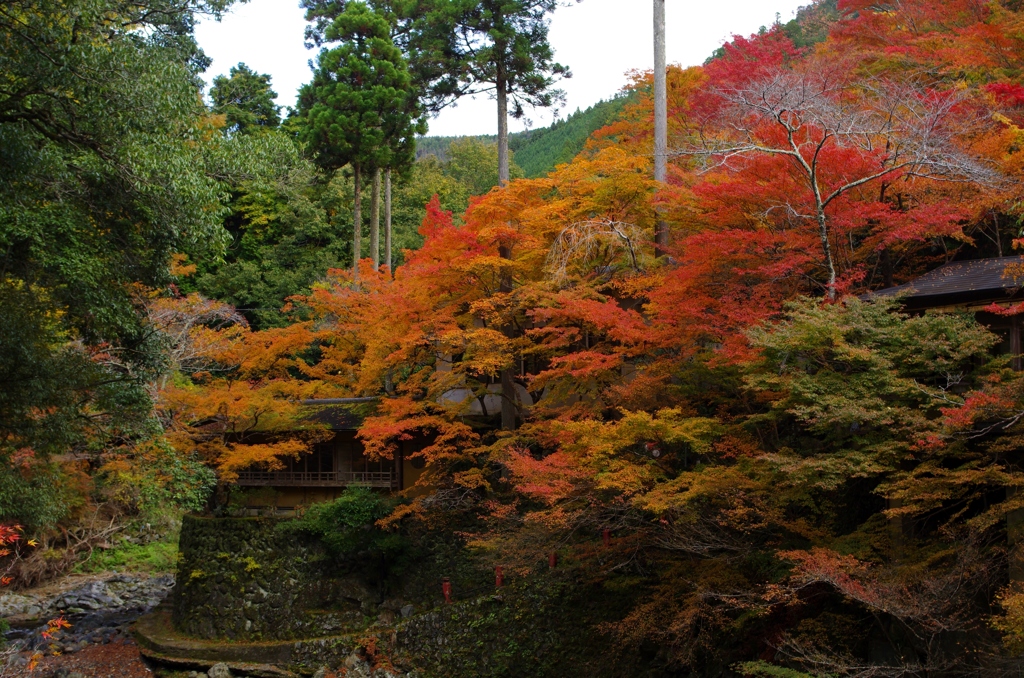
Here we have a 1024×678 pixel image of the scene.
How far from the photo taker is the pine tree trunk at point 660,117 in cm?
→ 1823

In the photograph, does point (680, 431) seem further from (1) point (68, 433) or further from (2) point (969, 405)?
(1) point (68, 433)

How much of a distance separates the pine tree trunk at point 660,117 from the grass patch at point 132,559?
17319 mm

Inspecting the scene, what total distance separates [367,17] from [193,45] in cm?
1643

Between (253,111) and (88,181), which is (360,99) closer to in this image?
(253,111)

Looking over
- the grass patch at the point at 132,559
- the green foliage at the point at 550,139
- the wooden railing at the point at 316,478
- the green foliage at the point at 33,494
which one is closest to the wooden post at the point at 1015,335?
the green foliage at the point at 33,494

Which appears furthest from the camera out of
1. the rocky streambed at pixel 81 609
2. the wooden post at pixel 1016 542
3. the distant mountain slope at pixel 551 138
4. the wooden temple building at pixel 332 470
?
the distant mountain slope at pixel 551 138

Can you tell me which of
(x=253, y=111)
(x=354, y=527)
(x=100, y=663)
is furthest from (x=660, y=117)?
(x=253, y=111)

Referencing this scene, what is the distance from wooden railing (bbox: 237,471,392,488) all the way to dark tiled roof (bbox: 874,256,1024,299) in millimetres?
14700

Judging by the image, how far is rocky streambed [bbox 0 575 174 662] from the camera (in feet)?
66.4

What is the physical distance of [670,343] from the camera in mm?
14461

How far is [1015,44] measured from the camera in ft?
58.3

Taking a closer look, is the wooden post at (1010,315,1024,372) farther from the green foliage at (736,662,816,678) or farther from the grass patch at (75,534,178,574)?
the grass patch at (75,534,178,574)

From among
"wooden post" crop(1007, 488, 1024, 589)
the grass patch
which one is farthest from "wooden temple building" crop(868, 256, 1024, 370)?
the grass patch

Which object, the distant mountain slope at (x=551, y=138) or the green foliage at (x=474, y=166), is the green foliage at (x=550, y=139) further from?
the green foliage at (x=474, y=166)
